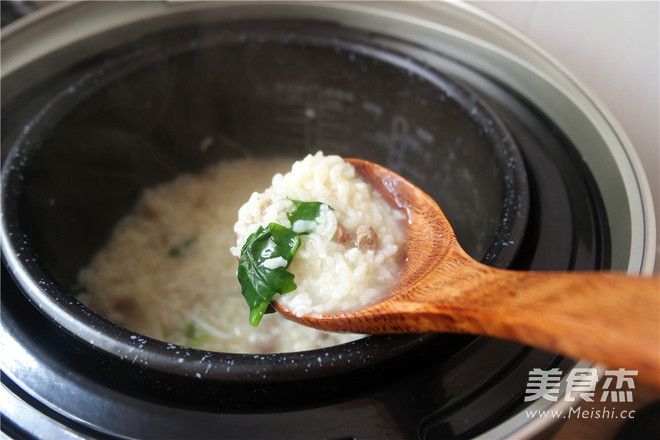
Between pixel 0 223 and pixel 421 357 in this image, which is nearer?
pixel 421 357

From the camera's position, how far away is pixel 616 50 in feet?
6.07

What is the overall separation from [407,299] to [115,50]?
153 centimetres

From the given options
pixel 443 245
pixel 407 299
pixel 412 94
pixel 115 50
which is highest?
pixel 412 94

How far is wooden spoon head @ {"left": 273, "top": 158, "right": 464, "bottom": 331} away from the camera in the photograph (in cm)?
125

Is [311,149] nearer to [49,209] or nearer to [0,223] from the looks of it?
[49,209]

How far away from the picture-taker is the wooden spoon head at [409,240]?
4.10ft

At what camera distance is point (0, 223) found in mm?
1415

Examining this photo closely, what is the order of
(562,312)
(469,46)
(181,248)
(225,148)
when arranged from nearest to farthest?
(562,312) < (469,46) < (181,248) < (225,148)

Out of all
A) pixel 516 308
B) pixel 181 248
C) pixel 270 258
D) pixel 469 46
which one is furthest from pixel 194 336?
pixel 469 46

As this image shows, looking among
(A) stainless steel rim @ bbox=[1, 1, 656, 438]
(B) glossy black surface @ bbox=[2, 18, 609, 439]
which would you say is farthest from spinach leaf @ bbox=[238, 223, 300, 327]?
(A) stainless steel rim @ bbox=[1, 1, 656, 438]

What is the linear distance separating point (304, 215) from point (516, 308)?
58cm

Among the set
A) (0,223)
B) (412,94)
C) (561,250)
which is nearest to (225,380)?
(0,223)

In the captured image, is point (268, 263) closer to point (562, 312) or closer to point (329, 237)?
point (329, 237)

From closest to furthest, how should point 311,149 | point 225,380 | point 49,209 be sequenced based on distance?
point 225,380
point 49,209
point 311,149
